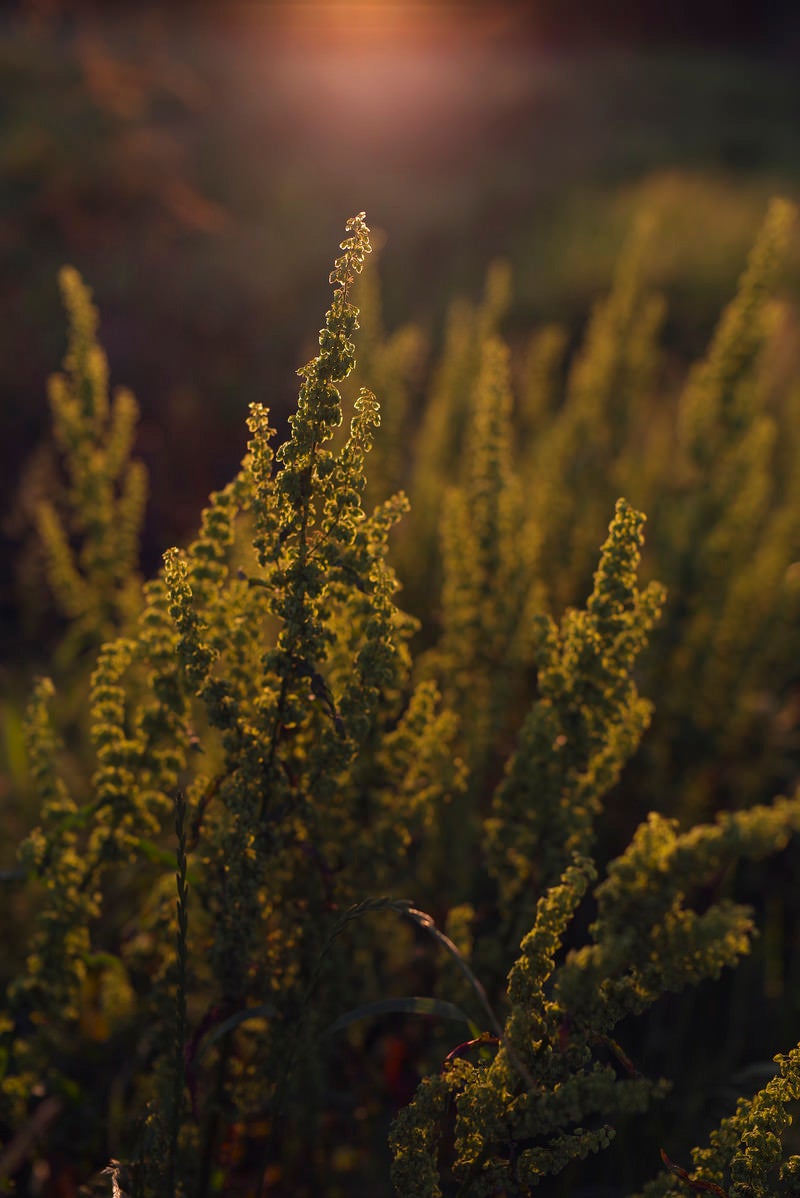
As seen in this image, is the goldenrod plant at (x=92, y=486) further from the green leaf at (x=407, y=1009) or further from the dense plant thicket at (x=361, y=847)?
the green leaf at (x=407, y=1009)

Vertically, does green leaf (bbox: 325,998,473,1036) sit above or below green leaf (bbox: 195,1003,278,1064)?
below

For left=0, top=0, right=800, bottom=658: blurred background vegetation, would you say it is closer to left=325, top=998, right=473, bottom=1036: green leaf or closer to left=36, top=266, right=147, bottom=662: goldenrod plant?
left=36, top=266, right=147, bottom=662: goldenrod plant

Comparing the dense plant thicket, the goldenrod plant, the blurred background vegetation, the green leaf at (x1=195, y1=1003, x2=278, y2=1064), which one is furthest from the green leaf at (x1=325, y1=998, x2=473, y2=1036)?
the blurred background vegetation

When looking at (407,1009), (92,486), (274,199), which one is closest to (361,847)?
(407,1009)

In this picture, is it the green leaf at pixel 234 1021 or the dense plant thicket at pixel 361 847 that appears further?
the green leaf at pixel 234 1021

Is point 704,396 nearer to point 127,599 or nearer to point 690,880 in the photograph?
point 127,599

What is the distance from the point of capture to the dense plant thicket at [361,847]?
1.25 m

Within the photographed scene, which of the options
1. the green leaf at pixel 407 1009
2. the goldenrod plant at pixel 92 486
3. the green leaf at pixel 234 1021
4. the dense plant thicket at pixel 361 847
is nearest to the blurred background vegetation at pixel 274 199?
the goldenrod plant at pixel 92 486

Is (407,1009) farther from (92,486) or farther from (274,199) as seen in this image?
(274,199)

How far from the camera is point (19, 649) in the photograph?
189 inches

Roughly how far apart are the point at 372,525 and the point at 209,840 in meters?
0.59

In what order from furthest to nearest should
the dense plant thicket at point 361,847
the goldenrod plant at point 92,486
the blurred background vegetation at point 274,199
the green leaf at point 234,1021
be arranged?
the blurred background vegetation at point 274,199 → the goldenrod plant at point 92,486 → the green leaf at point 234,1021 → the dense plant thicket at point 361,847

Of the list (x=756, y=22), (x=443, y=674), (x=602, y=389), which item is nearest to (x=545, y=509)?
(x=602, y=389)

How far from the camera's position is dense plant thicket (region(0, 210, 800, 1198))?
1255 mm
